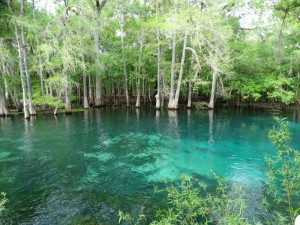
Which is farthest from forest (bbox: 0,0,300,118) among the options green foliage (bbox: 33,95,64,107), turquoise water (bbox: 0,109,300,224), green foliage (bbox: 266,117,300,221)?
green foliage (bbox: 266,117,300,221)

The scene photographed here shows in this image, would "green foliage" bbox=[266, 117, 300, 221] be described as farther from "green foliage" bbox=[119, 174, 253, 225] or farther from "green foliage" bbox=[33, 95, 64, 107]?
"green foliage" bbox=[33, 95, 64, 107]

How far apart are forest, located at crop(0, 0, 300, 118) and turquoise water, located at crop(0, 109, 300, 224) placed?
560 centimetres

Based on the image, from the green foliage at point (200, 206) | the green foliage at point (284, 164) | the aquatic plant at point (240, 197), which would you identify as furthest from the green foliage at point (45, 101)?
the green foliage at point (284, 164)

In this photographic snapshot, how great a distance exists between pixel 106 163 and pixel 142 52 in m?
21.9

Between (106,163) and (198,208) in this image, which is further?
(106,163)

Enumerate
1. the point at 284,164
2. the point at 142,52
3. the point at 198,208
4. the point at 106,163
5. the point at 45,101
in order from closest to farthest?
the point at 284,164
the point at 198,208
the point at 106,163
the point at 45,101
the point at 142,52

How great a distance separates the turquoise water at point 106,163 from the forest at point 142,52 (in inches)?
221

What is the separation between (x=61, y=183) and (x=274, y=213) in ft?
21.8

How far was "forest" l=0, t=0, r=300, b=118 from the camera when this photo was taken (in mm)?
19891

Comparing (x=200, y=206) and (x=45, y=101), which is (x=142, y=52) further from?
(x=200, y=206)

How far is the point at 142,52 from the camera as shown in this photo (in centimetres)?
2950

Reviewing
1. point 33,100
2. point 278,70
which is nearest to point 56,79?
point 33,100

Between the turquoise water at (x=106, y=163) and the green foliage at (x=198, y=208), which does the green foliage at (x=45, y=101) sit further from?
the green foliage at (x=198, y=208)

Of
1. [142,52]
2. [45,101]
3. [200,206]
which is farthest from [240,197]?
[142,52]
